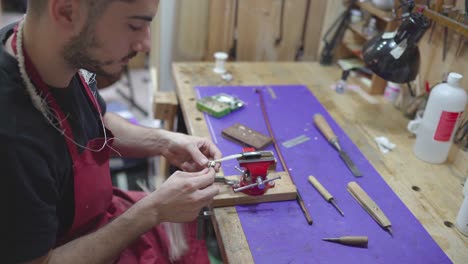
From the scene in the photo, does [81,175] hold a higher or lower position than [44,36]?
lower

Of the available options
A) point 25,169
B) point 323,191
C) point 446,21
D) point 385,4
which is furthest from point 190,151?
point 385,4

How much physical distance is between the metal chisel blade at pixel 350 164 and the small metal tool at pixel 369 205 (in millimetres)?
69

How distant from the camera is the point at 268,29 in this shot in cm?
209

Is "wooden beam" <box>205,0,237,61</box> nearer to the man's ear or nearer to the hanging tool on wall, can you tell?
the hanging tool on wall

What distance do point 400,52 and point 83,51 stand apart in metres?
0.96

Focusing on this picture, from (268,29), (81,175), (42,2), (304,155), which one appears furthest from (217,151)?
(268,29)

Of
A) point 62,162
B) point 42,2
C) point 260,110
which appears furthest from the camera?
point 260,110

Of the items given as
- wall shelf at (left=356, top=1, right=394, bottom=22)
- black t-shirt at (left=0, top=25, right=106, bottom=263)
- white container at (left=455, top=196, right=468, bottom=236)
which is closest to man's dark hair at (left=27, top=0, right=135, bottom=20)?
black t-shirt at (left=0, top=25, right=106, bottom=263)

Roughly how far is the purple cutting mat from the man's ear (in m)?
0.59

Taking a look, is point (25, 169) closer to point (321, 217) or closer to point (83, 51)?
point (83, 51)

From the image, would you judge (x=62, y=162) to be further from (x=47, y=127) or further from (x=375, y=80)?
(x=375, y=80)

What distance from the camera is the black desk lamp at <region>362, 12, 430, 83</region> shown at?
135cm

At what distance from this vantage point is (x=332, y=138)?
1.43m

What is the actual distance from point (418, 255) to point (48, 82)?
0.93m
